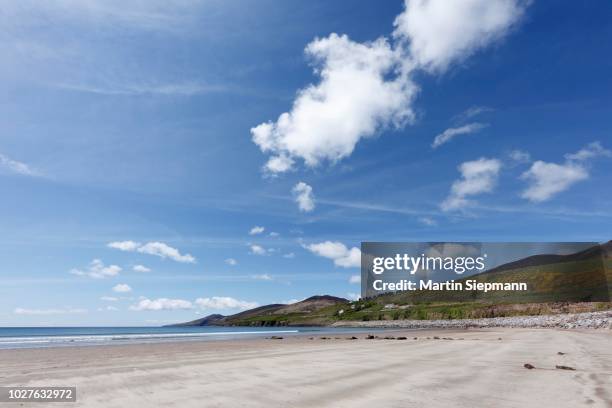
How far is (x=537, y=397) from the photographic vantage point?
36.1 feet

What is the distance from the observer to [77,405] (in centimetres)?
994

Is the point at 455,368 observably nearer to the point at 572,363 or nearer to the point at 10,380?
the point at 572,363

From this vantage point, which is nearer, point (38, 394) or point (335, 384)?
point (38, 394)

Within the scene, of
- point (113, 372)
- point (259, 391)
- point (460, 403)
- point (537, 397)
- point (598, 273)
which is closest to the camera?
point (460, 403)

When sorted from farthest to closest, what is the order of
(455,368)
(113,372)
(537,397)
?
(455,368) → (113,372) → (537,397)

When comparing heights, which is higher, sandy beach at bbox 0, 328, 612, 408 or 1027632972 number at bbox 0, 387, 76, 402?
1027632972 number at bbox 0, 387, 76, 402

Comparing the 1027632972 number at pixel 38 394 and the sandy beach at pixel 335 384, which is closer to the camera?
the sandy beach at pixel 335 384

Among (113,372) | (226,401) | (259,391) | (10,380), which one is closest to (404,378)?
(259,391)

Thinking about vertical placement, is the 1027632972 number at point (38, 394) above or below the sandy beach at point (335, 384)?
above

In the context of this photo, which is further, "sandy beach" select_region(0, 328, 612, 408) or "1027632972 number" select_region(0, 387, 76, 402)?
"1027632972 number" select_region(0, 387, 76, 402)

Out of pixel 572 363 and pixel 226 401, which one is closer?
pixel 226 401

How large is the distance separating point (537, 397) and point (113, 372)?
15.0 meters

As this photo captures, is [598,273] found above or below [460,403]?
above

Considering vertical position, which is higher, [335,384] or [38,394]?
[38,394]
